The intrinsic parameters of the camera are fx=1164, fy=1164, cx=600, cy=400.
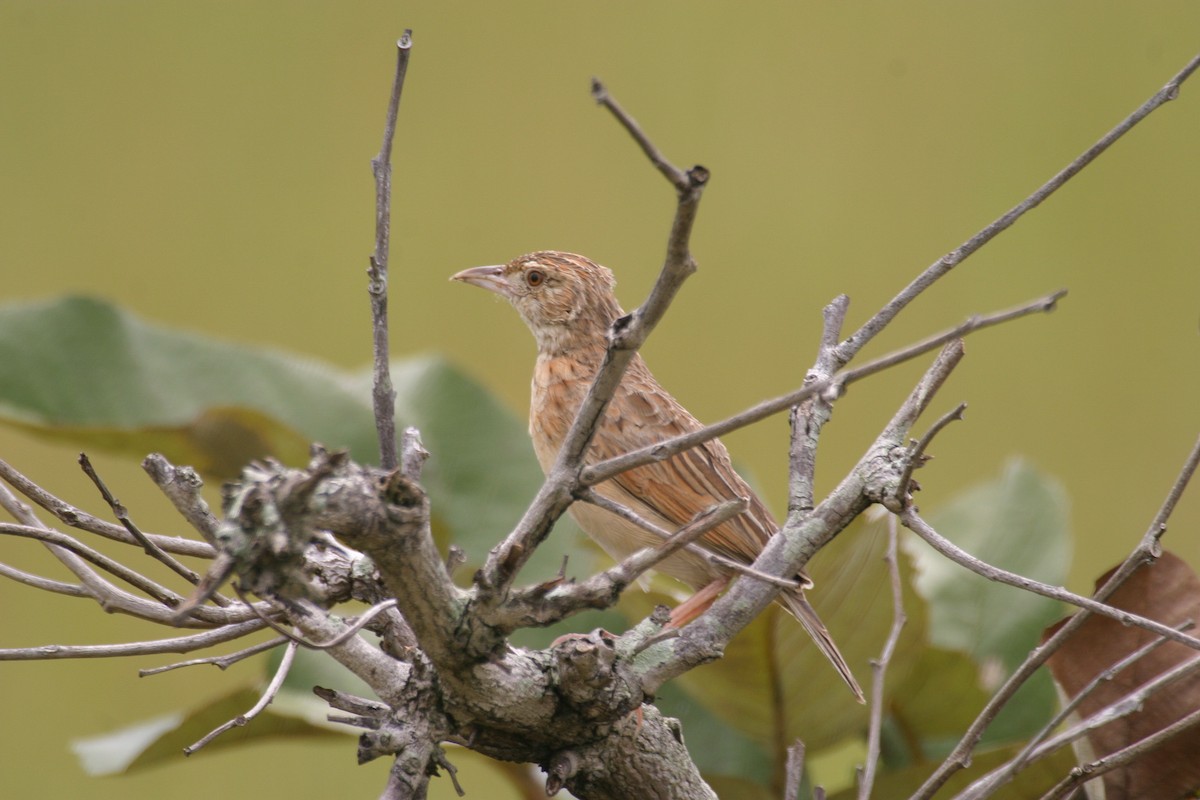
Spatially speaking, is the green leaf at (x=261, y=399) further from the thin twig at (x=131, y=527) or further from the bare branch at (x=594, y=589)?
the bare branch at (x=594, y=589)

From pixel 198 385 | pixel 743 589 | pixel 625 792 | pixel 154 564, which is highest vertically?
pixel 154 564

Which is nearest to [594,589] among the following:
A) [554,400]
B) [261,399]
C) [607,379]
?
[607,379]

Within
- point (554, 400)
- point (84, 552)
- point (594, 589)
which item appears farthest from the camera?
point (554, 400)

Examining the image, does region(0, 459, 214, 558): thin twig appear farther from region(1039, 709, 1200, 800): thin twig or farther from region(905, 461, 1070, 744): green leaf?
region(905, 461, 1070, 744): green leaf

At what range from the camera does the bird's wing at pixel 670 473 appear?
2.40 metres

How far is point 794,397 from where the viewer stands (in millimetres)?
1056

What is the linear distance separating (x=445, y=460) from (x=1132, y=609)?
1.81 metres

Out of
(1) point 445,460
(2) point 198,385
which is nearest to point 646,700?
(1) point 445,460

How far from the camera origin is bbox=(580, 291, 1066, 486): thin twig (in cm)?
102

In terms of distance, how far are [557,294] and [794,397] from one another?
195 cm

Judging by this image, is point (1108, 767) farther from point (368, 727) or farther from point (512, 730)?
point (368, 727)

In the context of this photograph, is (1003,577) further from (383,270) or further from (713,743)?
(713,743)

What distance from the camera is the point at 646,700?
1407mm

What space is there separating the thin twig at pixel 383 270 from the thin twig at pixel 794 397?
35 cm
